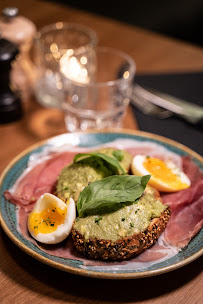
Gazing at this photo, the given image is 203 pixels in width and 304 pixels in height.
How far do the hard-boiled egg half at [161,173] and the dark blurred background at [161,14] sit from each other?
248 cm

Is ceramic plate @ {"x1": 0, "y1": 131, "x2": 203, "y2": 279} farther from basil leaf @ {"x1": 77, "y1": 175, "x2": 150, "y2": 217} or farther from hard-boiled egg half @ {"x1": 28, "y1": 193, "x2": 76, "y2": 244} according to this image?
basil leaf @ {"x1": 77, "y1": 175, "x2": 150, "y2": 217}

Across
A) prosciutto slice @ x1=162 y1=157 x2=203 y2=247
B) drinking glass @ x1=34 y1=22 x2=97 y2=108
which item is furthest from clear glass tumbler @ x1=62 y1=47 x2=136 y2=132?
prosciutto slice @ x1=162 y1=157 x2=203 y2=247

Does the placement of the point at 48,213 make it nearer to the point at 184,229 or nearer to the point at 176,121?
the point at 184,229

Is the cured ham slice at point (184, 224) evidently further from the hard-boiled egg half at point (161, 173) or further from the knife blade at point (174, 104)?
the knife blade at point (174, 104)

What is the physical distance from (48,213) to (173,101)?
1.02 meters

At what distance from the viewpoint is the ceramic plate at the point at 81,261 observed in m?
1.01

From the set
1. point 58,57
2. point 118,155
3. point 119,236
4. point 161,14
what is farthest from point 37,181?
point 161,14

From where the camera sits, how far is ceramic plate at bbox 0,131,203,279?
101 centimetres

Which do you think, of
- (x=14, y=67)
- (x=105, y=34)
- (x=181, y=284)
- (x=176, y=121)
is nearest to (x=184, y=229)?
(x=181, y=284)

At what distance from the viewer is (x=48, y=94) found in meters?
1.99

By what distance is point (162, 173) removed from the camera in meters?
1.35

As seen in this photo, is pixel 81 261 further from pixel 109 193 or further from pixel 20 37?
pixel 20 37

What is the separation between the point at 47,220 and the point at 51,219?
1 cm

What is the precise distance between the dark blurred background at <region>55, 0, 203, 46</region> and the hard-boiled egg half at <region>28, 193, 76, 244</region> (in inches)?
110
